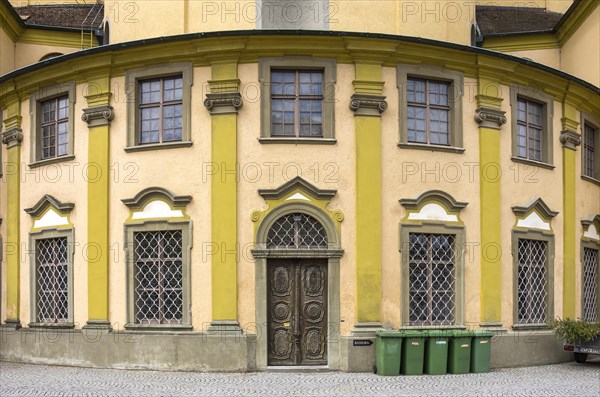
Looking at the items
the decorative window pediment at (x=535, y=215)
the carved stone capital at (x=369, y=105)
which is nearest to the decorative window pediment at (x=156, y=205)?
the carved stone capital at (x=369, y=105)

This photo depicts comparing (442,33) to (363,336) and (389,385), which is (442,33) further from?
(389,385)

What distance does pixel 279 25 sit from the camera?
18938 mm

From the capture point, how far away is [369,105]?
55.2 ft

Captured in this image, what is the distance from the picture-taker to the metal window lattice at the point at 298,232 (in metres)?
16.7

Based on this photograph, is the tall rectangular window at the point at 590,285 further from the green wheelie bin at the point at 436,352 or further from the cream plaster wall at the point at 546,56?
the cream plaster wall at the point at 546,56

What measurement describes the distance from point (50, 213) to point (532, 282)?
1065cm

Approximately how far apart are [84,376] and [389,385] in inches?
225

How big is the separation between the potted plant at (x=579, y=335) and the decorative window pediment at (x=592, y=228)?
2.83 meters

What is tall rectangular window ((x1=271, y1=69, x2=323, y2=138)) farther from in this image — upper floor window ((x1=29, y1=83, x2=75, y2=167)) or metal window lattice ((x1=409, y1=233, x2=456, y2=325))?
upper floor window ((x1=29, y1=83, x2=75, y2=167))

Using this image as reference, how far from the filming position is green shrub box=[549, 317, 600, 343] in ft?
57.8

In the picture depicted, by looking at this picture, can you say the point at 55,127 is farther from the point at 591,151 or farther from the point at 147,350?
the point at 591,151

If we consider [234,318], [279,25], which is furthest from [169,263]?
[279,25]

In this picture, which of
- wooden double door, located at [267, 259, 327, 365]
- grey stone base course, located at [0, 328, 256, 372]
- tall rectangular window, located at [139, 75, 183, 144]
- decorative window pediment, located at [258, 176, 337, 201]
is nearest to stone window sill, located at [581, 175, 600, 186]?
decorative window pediment, located at [258, 176, 337, 201]

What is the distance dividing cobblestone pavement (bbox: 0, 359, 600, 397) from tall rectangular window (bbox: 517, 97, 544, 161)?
4.87 meters
